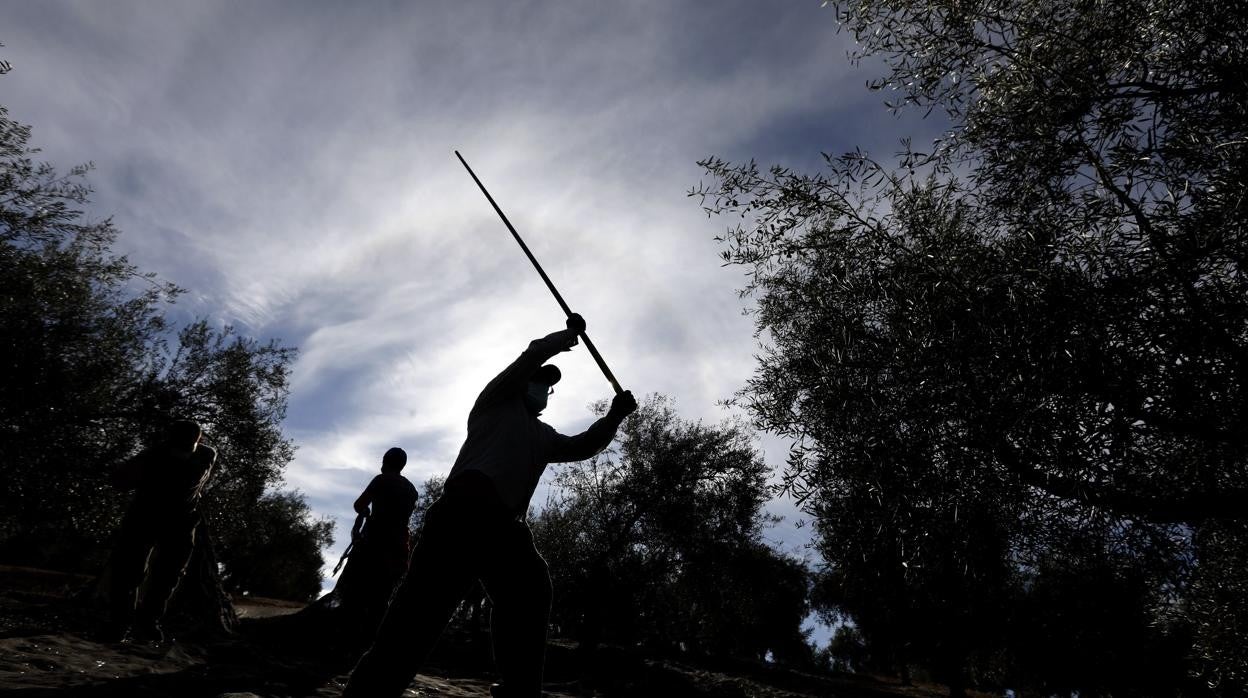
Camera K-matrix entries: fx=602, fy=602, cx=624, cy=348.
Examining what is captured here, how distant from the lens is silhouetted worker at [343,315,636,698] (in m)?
3.08

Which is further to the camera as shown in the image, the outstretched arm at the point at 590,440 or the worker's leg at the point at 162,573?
the worker's leg at the point at 162,573

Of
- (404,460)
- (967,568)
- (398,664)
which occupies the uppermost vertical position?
(404,460)

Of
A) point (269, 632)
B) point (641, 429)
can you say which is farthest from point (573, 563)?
point (269, 632)

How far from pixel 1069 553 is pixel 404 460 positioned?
830 cm

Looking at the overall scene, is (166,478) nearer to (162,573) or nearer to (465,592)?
(162,573)

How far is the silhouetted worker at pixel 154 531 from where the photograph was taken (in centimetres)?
610

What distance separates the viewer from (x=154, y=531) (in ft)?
20.9

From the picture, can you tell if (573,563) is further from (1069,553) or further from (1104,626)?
(1104,626)

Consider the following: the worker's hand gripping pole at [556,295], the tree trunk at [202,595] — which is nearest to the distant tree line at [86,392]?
the tree trunk at [202,595]

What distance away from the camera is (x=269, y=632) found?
34.3 ft

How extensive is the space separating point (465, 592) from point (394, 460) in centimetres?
512

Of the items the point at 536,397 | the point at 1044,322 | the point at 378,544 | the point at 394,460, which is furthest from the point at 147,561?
the point at 1044,322

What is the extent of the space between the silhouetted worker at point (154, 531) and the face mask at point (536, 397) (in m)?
4.70

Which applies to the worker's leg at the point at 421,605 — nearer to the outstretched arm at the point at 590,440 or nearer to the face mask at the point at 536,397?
the face mask at the point at 536,397
